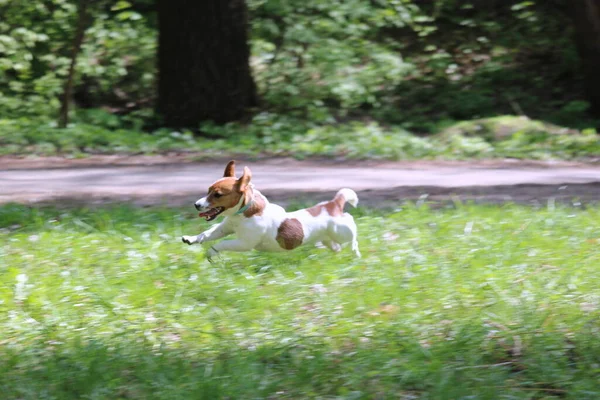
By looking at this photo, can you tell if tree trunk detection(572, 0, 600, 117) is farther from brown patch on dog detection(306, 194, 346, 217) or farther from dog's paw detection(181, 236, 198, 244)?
dog's paw detection(181, 236, 198, 244)

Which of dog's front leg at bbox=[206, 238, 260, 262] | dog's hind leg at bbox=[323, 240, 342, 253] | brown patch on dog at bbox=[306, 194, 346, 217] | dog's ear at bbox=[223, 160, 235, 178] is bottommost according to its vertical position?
dog's hind leg at bbox=[323, 240, 342, 253]

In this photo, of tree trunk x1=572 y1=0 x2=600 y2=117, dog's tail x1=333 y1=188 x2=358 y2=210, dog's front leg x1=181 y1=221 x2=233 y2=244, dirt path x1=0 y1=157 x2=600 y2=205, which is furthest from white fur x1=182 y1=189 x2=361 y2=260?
tree trunk x1=572 y1=0 x2=600 y2=117

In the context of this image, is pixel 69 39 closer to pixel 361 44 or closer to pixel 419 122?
pixel 361 44

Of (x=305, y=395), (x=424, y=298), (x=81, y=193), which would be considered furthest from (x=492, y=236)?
(x=81, y=193)

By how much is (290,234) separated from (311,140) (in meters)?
8.10

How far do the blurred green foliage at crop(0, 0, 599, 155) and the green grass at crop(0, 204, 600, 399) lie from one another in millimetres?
8373

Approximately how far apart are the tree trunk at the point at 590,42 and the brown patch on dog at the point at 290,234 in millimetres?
10926

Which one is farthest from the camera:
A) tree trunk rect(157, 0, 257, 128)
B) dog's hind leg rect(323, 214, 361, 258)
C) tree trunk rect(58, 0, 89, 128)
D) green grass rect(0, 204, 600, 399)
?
tree trunk rect(58, 0, 89, 128)

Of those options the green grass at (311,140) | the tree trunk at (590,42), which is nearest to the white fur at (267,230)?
the green grass at (311,140)

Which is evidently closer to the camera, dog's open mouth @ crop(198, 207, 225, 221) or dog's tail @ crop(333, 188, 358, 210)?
dog's open mouth @ crop(198, 207, 225, 221)

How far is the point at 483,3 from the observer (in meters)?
19.9

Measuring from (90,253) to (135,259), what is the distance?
45cm

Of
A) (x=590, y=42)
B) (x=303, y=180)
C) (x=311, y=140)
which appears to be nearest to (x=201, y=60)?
(x=311, y=140)

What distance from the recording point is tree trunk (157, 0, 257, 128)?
14.4m
